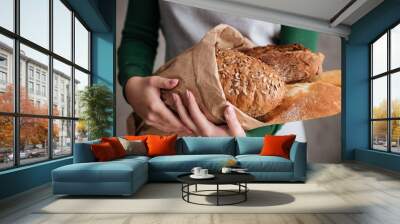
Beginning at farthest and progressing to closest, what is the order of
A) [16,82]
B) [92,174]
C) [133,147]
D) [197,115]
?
[197,115]
[133,147]
[16,82]
[92,174]

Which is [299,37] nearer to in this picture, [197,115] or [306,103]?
[306,103]

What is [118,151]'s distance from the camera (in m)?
5.97

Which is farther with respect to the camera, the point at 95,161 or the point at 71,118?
the point at 71,118

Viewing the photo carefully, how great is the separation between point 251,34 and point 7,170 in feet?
20.0

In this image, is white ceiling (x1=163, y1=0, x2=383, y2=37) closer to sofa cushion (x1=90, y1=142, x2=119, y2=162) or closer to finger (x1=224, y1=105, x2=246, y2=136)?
finger (x1=224, y1=105, x2=246, y2=136)

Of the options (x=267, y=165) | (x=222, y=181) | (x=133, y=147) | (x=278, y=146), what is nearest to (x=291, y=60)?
(x=278, y=146)

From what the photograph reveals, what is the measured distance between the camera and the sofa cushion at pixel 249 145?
22.0ft

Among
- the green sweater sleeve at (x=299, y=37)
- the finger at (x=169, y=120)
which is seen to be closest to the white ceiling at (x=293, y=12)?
the green sweater sleeve at (x=299, y=37)

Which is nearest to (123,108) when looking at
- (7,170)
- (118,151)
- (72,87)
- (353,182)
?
(72,87)

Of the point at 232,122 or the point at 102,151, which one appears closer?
the point at 102,151

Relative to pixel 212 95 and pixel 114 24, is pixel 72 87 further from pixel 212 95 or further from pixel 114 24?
pixel 212 95

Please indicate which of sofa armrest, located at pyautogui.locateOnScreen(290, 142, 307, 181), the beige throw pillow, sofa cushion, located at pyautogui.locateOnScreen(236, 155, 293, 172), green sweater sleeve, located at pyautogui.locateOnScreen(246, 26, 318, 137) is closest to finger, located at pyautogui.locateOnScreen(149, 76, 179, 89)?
the beige throw pillow

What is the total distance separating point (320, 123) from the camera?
9055 mm

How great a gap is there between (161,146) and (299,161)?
2.32 m
